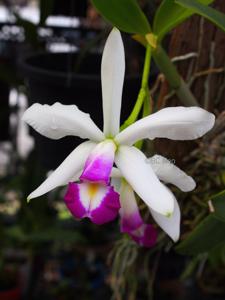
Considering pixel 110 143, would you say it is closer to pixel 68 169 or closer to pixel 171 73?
pixel 68 169

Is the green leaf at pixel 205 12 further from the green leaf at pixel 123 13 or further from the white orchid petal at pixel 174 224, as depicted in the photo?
the white orchid petal at pixel 174 224

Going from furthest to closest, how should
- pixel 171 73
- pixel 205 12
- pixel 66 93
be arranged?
1. pixel 66 93
2. pixel 171 73
3. pixel 205 12

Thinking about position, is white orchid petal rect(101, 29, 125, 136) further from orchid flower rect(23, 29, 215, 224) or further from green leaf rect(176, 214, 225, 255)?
green leaf rect(176, 214, 225, 255)

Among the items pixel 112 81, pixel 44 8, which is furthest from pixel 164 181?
pixel 44 8

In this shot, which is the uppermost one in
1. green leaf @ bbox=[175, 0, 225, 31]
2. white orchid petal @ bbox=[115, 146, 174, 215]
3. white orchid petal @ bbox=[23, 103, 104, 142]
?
green leaf @ bbox=[175, 0, 225, 31]

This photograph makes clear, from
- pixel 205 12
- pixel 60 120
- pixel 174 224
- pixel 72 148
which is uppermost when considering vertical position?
pixel 205 12

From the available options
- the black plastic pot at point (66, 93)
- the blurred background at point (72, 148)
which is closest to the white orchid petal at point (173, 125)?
the blurred background at point (72, 148)

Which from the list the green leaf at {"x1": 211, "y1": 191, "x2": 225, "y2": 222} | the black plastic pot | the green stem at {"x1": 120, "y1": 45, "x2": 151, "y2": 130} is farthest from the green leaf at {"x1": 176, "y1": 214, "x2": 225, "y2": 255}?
the black plastic pot
